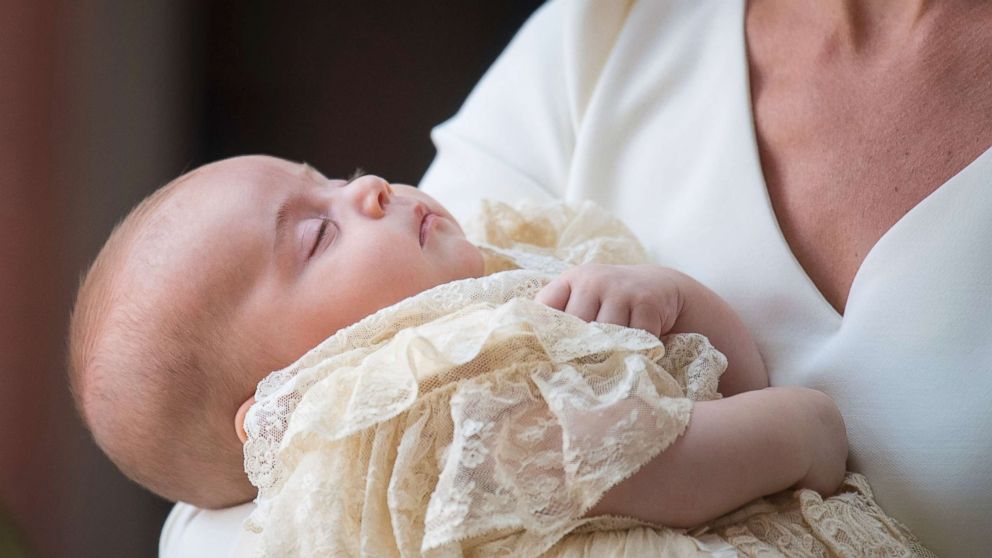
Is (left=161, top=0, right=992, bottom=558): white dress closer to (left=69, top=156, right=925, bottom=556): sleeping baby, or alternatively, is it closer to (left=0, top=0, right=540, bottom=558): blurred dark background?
(left=69, top=156, right=925, bottom=556): sleeping baby

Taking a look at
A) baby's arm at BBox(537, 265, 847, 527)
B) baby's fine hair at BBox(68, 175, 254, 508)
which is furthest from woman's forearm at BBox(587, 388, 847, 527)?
baby's fine hair at BBox(68, 175, 254, 508)

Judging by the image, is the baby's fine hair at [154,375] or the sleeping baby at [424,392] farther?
the baby's fine hair at [154,375]

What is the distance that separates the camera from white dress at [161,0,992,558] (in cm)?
93

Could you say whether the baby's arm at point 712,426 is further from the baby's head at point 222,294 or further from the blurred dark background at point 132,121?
the blurred dark background at point 132,121

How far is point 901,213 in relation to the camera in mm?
1036

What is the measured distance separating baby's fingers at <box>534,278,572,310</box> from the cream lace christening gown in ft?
0.21

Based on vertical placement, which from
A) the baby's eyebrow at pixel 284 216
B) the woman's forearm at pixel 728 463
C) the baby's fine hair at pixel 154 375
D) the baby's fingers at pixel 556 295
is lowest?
the baby's fine hair at pixel 154 375

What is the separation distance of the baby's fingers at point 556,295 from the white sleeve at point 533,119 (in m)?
0.41

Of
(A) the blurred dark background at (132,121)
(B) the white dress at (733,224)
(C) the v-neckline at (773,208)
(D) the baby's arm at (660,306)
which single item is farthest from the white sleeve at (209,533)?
(A) the blurred dark background at (132,121)

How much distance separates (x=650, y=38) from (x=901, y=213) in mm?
465

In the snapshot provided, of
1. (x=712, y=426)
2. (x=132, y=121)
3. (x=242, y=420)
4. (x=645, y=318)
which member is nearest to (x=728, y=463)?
(x=712, y=426)

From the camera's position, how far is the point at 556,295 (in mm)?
958

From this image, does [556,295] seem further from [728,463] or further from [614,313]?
[728,463]

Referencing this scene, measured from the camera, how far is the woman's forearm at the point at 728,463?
0.84 m
